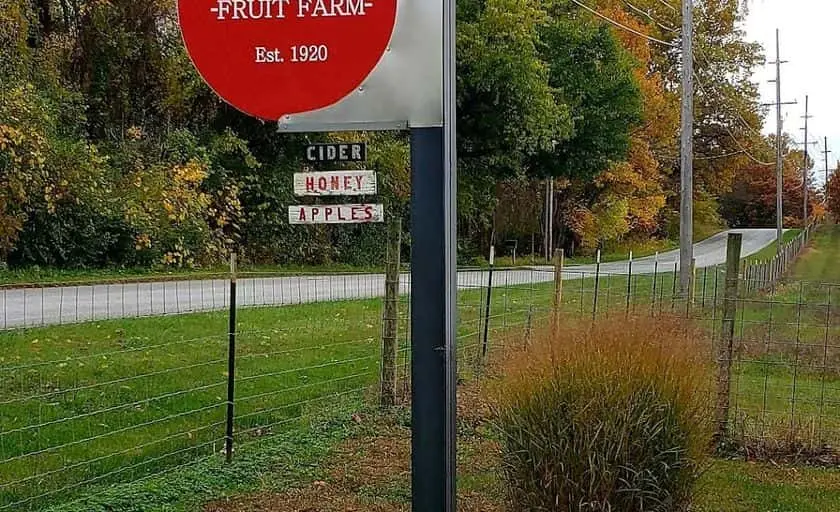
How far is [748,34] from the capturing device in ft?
42.4

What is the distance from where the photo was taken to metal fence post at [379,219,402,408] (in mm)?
4715

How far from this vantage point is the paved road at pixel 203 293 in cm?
736

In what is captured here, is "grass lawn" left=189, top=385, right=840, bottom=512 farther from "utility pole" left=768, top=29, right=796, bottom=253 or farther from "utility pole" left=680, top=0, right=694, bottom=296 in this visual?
"utility pole" left=768, top=29, right=796, bottom=253

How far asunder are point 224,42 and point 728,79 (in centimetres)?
1252

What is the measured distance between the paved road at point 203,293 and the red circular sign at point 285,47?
421cm

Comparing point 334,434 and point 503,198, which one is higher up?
point 503,198

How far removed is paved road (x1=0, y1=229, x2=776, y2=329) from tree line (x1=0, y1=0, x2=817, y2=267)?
3.11 ft

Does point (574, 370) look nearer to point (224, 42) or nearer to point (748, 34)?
point (224, 42)

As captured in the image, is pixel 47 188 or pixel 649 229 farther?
pixel 649 229

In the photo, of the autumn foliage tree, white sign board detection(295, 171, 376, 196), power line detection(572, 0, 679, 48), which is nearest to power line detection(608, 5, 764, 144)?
power line detection(572, 0, 679, 48)

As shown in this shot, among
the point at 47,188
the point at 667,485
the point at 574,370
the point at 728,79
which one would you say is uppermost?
the point at 728,79

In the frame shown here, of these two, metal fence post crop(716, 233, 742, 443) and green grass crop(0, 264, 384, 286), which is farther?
green grass crop(0, 264, 384, 286)

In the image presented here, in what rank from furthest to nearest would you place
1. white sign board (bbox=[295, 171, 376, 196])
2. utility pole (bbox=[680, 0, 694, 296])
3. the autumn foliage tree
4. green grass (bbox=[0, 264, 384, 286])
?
the autumn foliage tree → utility pole (bbox=[680, 0, 694, 296]) → green grass (bbox=[0, 264, 384, 286]) → white sign board (bbox=[295, 171, 376, 196])

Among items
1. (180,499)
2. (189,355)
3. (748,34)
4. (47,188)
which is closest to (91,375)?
(189,355)
